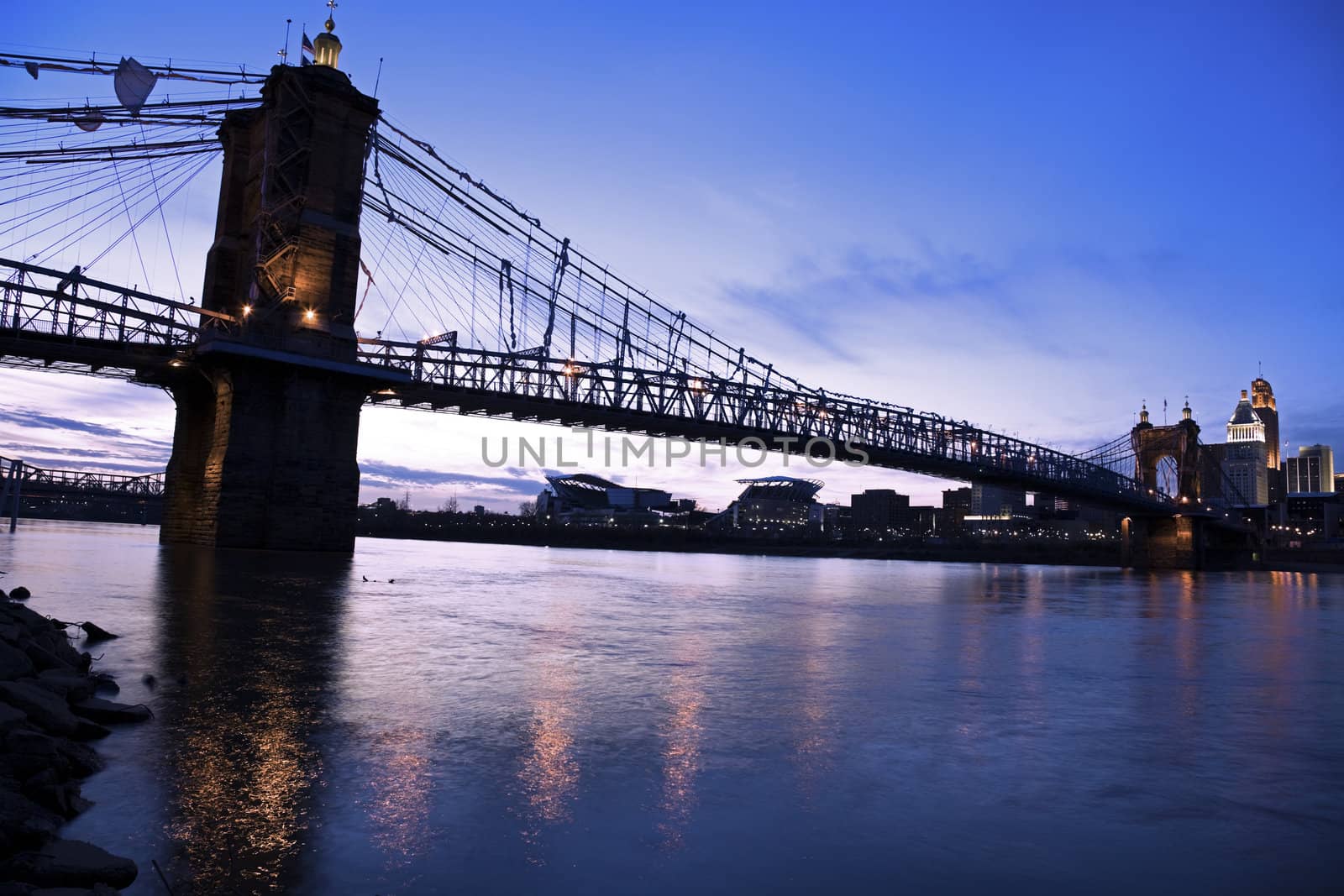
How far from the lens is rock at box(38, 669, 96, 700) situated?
21.1ft

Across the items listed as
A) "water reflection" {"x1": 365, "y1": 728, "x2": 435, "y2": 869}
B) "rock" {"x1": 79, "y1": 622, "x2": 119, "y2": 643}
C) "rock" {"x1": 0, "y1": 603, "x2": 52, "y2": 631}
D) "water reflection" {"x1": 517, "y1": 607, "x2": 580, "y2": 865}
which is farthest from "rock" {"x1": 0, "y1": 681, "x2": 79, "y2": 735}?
"rock" {"x1": 79, "y1": 622, "x2": 119, "y2": 643}

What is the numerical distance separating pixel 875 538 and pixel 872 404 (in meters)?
77.3

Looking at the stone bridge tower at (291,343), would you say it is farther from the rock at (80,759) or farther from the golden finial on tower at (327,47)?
the rock at (80,759)

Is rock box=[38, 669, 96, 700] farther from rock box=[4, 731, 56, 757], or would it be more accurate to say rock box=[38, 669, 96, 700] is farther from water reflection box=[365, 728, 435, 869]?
water reflection box=[365, 728, 435, 869]

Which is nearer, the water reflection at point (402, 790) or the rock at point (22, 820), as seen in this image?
the rock at point (22, 820)

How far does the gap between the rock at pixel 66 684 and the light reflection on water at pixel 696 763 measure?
52cm

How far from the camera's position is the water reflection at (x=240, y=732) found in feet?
12.4

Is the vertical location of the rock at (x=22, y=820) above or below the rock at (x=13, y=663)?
below

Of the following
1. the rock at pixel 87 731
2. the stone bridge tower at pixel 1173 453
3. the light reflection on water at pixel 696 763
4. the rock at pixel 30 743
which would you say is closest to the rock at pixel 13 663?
the rock at pixel 87 731

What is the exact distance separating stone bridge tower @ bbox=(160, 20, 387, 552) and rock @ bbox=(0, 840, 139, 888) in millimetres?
35549

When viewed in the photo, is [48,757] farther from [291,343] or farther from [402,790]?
[291,343]

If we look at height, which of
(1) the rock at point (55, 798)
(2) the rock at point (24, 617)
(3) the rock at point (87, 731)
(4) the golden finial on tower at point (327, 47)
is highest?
(4) the golden finial on tower at point (327, 47)

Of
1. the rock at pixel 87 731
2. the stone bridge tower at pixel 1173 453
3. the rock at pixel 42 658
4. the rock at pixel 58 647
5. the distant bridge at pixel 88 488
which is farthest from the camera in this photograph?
the distant bridge at pixel 88 488

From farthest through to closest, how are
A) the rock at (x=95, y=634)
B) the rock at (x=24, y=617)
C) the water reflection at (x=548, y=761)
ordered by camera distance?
the rock at (x=95, y=634) → the rock at (x=24, y=617) → the water reflection at (x=548, y=761)
